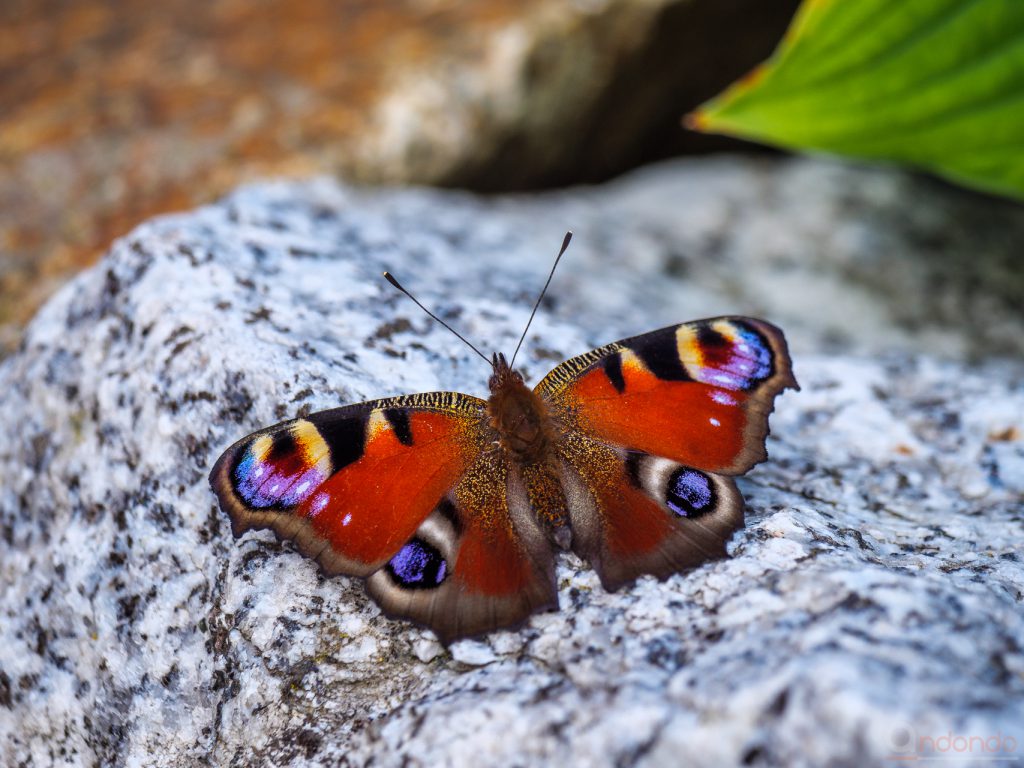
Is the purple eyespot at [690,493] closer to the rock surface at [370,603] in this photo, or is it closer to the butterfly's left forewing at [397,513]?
the rock surface at [370,603]

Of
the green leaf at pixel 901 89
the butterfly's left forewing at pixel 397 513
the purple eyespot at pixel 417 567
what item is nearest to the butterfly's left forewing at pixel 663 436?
the butterfly's left forewing at pixel 397 513

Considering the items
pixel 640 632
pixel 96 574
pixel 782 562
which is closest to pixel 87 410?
pixel 96 574

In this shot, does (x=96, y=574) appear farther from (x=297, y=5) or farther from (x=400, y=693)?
(x=297, y=5)

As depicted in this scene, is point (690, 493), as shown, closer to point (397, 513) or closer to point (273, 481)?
point (397, 513)

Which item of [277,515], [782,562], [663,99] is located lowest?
[782,562]

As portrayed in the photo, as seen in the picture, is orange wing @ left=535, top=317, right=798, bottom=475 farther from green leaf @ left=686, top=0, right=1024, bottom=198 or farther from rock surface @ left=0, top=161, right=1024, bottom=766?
green leaf @ left=686, top=0, right=1024, bottom=198

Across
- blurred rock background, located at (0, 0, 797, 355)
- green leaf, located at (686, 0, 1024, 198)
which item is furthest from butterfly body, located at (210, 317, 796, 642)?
blurred rock background, located at (0, 0, 797, 355)
